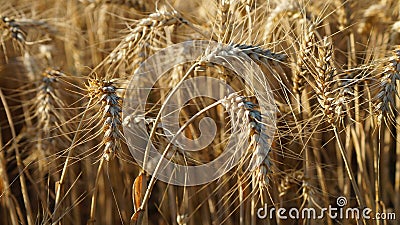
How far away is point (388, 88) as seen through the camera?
1.27m

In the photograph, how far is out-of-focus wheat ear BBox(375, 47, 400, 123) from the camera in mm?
1262

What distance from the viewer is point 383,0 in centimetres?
196

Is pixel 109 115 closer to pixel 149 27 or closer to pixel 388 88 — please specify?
pixel 149 27

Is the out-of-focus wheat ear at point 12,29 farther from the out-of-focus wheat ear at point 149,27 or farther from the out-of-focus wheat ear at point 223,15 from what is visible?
the out-of-focus wheat ear at point 223,15

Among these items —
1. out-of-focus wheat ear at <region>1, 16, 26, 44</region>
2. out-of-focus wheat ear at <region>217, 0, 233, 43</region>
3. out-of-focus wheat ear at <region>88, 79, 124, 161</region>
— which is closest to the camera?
out-of-focus wheat ear at <region>88, 79, 124, 161</region>

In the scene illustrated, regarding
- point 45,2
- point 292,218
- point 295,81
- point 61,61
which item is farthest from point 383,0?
point 45,2

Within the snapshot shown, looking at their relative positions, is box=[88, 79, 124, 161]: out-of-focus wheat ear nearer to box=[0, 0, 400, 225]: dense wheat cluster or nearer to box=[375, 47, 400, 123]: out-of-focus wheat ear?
box=[0, 0, 400, 225]: dense wheat cluster

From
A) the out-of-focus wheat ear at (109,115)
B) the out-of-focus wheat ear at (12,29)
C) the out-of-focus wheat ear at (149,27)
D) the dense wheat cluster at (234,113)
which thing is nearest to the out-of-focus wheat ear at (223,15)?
the dense wheat cluster at (234,113)

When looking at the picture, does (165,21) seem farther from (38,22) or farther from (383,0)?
(383,0)

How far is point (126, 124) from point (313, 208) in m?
0.66

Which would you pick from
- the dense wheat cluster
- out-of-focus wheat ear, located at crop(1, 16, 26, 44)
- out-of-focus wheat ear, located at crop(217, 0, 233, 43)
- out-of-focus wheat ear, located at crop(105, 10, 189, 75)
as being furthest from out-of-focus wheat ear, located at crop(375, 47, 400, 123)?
out-of-focus wheat ear, located at crop(1, 16, 26, 44)

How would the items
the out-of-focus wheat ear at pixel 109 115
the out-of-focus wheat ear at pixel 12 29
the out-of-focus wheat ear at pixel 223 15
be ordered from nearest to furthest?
1. the out-of-focus wheat ear at pixel 109 115
2. the out-of-focus wheat ear at pixel 223 15
3. the out-of-focus wheat ear at pixel 12 29

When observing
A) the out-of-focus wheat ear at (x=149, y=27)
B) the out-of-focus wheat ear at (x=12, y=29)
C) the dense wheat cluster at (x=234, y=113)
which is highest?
the out-of-focus wheat ear at (x=12, y=29)

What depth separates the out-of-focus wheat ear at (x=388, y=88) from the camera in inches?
49.7
